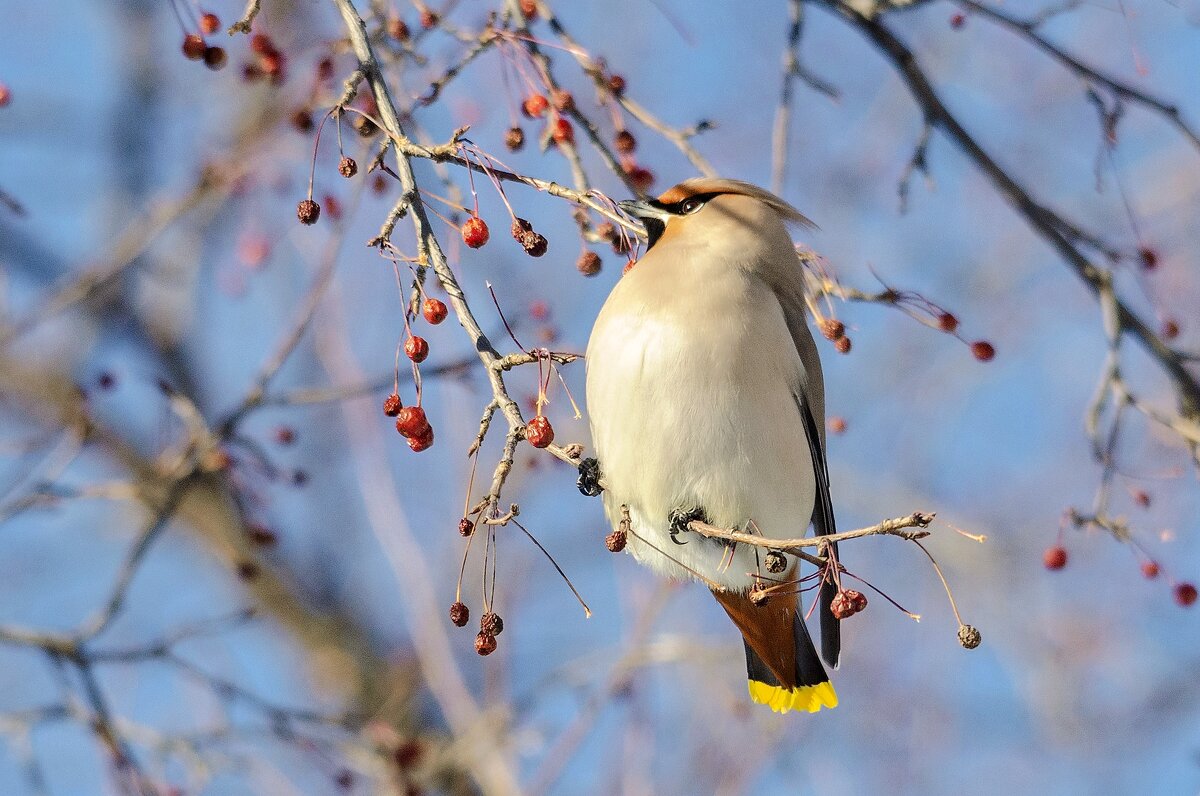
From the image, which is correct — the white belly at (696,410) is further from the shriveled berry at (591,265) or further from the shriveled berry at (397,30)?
the shriveled berry at (397,30)

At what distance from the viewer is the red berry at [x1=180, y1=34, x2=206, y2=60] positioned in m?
3.04

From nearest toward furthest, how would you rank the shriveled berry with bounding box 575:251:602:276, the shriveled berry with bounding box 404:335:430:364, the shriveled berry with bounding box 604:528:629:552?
the shriveled berry with bounding box 404:335:430:364, the shriveled berry with bounding box 604:528:629:552, the shriveled berry with bounding box 575:251:602:276

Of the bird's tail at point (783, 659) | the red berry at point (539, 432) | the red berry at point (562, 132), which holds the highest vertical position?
the red berry at point (562, 132)

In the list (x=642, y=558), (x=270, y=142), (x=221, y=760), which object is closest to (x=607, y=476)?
(x=642, y=558)

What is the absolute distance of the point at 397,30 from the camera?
3.40m

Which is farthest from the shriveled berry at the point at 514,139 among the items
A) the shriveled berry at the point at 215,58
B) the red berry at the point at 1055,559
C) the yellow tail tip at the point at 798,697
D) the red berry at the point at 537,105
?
the red berry at the point at 1055,559

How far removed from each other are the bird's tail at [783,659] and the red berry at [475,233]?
4.99 ft

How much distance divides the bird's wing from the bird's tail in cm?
15

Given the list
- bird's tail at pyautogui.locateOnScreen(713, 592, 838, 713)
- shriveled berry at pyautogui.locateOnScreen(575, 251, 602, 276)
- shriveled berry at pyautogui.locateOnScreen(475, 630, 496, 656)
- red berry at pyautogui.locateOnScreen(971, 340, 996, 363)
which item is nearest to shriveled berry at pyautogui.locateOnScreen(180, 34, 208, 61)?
shriveled berry at pyautogui.locateOnScreen(575, 251, 602, 276)

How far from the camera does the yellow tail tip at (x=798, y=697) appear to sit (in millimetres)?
3646

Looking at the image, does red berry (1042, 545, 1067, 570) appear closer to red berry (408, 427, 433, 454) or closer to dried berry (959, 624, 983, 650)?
dried berry (959, 624, 983, 650)

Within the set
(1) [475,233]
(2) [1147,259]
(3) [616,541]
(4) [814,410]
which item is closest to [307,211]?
(1) [475,233]

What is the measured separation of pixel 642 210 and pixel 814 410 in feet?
2.27

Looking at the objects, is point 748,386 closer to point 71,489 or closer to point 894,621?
point 71,489
